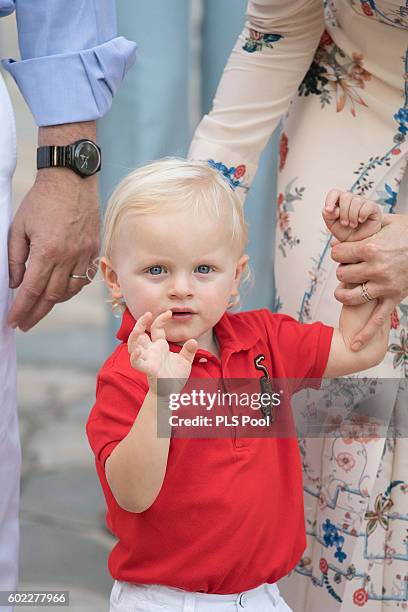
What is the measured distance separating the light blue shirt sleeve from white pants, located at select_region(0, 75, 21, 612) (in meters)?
0.12

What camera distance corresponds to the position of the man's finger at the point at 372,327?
1.25m

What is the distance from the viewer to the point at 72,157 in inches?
53.1

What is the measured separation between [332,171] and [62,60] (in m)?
0.42

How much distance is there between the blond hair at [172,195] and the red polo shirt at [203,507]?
0.12 meters

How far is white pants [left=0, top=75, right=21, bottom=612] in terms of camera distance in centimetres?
125

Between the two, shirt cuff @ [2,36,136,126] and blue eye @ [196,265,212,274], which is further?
shirt cuff @ [2,36,136,126]

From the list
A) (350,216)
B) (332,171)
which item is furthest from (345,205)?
(332,171)

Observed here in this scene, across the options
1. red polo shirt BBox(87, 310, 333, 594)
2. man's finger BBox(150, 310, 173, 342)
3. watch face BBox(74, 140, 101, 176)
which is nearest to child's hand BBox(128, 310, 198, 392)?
man's finger BBox(150, 310, 173, 342)

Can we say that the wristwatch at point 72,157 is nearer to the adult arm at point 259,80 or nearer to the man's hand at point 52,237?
the man's hand at point 52,237

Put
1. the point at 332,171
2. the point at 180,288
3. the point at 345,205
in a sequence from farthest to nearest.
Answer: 1. the point at 332,171
2. the point at 345,205
3. the point at 180,288

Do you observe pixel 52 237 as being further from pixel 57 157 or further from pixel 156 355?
pixel 156 355

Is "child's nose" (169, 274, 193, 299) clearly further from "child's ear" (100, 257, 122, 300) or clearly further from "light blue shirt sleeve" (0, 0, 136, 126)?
"light blue shirt sleeve" (0, 0, 136, 126)

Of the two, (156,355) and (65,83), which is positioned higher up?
(65,83)

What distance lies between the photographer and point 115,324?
2.12m
